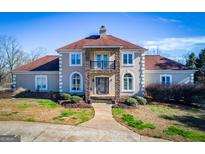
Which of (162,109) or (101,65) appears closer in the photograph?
(162,109)

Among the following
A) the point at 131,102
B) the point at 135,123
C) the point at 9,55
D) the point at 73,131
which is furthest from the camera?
the point at 9,55

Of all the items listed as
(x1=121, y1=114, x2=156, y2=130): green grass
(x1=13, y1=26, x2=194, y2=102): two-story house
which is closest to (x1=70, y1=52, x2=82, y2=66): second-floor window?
(x1=13, y1=26, x2=194, y2=102): two-story house

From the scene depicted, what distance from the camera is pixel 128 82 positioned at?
1759 cm

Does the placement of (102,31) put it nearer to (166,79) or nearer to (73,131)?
(166,79)

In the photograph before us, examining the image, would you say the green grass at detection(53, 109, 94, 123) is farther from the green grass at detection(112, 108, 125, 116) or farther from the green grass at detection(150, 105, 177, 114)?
the green grass at detection(150, 105, 177, 114)

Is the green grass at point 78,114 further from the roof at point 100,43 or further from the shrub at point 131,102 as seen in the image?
the roof at point 100,43

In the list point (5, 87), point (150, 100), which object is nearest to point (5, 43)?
point (5, 87)

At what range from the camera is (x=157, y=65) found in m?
18.5

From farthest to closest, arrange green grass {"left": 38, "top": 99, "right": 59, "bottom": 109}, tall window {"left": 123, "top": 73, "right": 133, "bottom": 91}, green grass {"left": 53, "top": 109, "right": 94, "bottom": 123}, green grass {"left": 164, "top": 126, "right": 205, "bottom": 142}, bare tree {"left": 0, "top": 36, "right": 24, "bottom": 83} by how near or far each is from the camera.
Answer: tall window {"left": 123, "top": 73, "right": 133, "bottom": 91}, green grass {"left": 38, "top": 99, "right": 59, "bottom": 109}, bare tree {"left": 0, "top": 36, "right": 24, "bottom": 83}, green grass {"left": 53, "top": 109, "right": 94, "bottom": 123}, green grass {"left": 164, "top": 126, "right": 205, "bottom": 142}

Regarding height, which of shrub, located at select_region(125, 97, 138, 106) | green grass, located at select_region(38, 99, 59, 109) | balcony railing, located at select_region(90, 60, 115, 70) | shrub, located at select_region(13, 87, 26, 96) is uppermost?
balcony railing, located at select_region(90, 60, 115, 70)

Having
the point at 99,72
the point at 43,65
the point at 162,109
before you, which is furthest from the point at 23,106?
the point at 162,109

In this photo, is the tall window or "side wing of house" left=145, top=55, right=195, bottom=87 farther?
"side wing of house" left=145, top=55, right=195, bottom=87

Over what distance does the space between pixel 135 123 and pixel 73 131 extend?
3.09 metres

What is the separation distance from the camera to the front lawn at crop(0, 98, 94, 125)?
1144 cm
